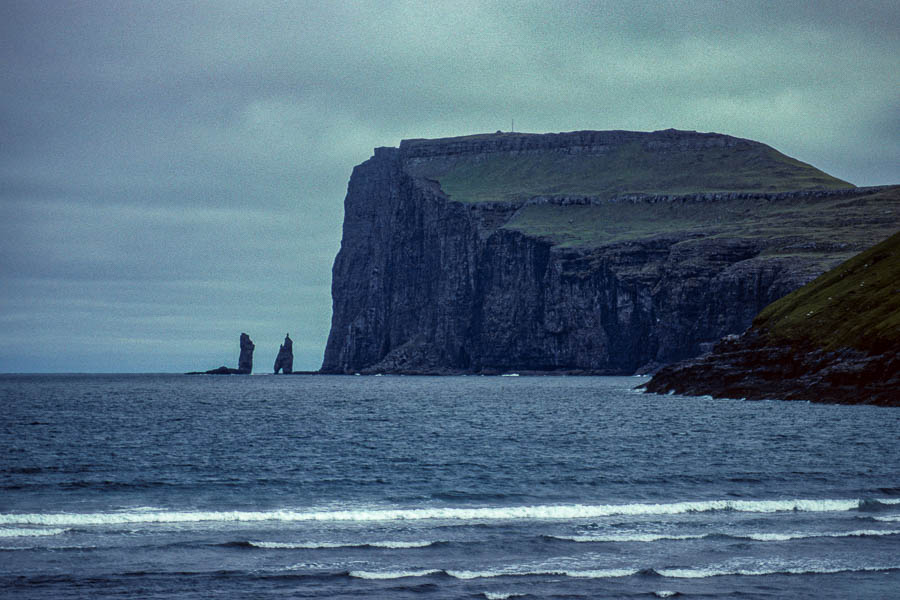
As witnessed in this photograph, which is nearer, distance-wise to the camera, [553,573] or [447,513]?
[553,573]

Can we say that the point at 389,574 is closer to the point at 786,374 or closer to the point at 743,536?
the point at 743,536

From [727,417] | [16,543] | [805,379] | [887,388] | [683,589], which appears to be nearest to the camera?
[683,589]

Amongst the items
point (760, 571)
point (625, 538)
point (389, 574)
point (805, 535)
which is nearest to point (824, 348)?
point (805, 535)

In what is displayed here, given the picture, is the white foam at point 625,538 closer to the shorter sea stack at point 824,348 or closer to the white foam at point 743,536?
the white foam at point 743,536

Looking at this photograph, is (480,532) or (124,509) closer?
(480,532)

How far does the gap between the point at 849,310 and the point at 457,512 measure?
9376 centimetres

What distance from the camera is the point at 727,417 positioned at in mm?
89688

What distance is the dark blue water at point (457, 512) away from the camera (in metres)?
26.2

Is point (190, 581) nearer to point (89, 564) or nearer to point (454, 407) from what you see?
point (89, 564)

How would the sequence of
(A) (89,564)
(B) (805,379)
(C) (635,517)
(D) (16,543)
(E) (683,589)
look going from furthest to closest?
1. (B) (805,379)
2. (C) (635,517)
3. (D) (16,543)
4. (A) (89,564)
5. (E) (683,589)

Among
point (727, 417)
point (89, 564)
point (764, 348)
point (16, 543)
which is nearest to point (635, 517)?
point (89, 564)

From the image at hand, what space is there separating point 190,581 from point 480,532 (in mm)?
11533

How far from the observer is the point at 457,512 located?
3847cm

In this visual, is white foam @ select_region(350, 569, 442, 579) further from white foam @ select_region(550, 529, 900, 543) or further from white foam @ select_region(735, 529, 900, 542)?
white foam @ select_region(735, 529, 900, 542)
